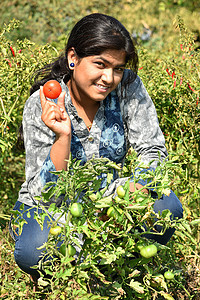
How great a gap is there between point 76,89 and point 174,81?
50 cm

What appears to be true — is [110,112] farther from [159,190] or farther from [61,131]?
[159,190]

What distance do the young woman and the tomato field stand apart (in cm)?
9

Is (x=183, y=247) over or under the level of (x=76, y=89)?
under

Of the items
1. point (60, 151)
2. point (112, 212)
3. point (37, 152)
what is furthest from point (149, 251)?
point (37, 152)

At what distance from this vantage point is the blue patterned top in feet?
5.62

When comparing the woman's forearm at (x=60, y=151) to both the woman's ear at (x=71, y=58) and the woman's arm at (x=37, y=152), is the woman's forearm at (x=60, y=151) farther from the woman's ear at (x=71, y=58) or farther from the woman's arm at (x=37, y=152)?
the woman's ear at (x=71, y=58)

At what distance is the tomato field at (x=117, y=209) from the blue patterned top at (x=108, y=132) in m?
0.09

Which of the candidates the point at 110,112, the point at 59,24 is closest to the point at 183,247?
the point at 110,112

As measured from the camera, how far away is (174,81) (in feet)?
6.66

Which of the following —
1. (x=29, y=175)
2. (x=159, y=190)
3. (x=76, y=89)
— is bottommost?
(x=29, y=175)

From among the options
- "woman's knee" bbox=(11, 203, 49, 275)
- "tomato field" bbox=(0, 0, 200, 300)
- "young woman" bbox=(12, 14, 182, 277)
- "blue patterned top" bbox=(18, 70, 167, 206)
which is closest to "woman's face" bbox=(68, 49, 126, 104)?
"young woman" bbox=(12, 14, 182, 277)

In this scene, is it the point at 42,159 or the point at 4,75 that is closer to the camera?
the point at 42,159

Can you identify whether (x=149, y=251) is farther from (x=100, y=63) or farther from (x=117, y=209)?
(x=100, y=63)

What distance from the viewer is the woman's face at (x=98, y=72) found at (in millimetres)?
1638
